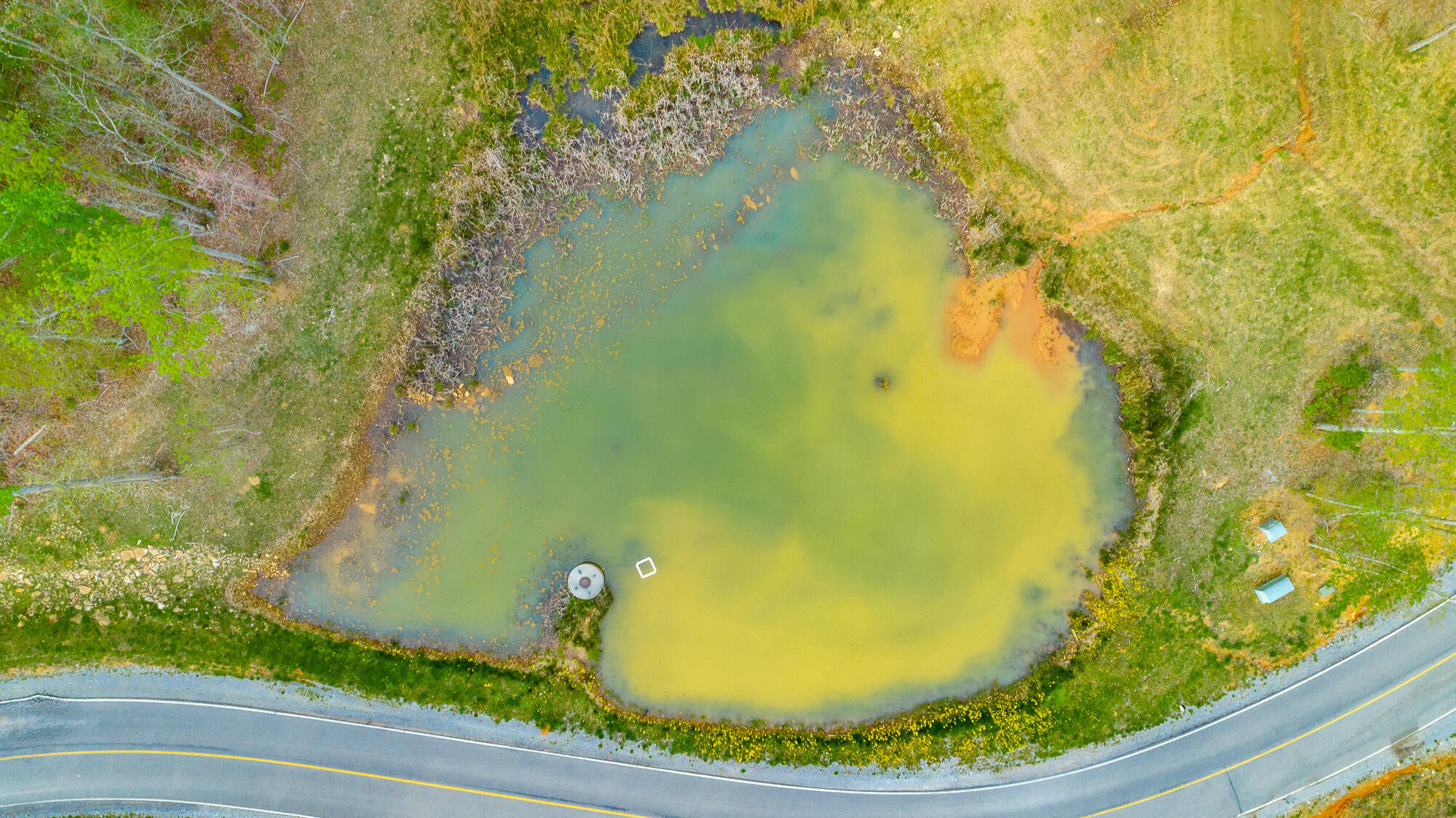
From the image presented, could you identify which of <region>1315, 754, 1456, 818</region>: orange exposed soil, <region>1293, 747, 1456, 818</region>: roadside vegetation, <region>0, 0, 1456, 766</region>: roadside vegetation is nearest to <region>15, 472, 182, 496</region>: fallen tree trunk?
<region>0, 0, 1456, 766</region>: roadside vegetation

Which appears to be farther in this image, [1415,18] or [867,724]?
[867,724]

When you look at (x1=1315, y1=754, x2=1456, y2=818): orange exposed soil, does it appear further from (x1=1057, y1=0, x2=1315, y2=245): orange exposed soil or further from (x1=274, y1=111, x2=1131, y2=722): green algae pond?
(x1=1057, y1=0, x2=1315, y2=245): orange exposed soil

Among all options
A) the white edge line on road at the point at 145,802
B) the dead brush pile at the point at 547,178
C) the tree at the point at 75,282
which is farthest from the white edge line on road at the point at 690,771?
the dead brush pile at the point at 547,178

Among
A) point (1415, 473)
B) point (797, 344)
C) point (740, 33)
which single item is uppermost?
point (740, 33)

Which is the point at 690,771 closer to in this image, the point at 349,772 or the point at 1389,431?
the point at 349,772

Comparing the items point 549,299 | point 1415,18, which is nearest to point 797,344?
point 549,299

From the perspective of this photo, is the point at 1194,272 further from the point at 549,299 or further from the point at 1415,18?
the point at 549,299
